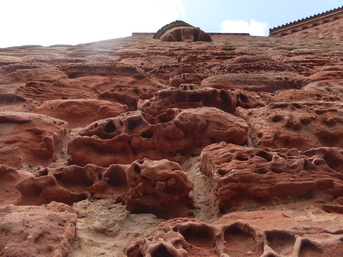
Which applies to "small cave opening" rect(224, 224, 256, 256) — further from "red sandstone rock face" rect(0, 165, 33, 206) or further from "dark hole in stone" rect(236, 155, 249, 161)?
"red sandstone rock face" rect(0, 165, 33, 206)

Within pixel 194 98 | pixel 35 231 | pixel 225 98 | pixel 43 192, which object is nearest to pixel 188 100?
pixel 194 98

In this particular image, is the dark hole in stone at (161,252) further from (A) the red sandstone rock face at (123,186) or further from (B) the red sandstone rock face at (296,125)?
(B) the red sandstone rock face at (296,125)

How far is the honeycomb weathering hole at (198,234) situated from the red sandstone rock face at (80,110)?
1.14 meters

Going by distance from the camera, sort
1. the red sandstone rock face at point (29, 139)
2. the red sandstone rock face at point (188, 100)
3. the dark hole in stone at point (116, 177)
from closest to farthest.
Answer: the dark hole in stone at point (116, 177) → the red sandstone rock face at point (29, 139) → the red sandstone rock face at point (188, 100)

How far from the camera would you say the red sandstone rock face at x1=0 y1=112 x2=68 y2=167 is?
1.75 metres

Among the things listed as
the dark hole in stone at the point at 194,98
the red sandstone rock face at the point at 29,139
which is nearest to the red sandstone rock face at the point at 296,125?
the dark hole in stone at the point at 194,98

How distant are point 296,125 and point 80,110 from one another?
3.57ft

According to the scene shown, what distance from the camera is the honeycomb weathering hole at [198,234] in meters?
1.18

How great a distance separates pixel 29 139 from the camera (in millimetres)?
1846

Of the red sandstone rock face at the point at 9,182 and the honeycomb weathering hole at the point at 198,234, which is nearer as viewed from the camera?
the honeycomb weathering hole at the point at 198,234

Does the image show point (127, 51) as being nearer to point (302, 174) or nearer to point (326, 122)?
point (326, 122)

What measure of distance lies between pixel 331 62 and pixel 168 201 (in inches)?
115

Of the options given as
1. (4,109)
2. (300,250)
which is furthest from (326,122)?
(4,109)

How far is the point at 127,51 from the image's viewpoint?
4.46 meters
